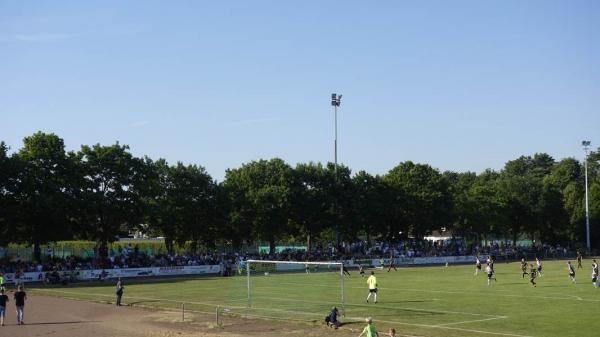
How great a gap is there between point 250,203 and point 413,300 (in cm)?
4379

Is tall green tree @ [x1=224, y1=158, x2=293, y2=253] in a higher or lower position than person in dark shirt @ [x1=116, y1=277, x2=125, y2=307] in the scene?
higher

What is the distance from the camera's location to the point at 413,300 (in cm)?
3916

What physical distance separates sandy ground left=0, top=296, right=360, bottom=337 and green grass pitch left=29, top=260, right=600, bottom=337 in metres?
1.78

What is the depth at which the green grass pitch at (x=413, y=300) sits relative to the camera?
28891mm

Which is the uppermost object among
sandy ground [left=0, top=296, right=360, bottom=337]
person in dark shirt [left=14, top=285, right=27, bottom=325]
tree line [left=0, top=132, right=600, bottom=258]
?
tree line [left=0, top=132, right=600, bottom=258]

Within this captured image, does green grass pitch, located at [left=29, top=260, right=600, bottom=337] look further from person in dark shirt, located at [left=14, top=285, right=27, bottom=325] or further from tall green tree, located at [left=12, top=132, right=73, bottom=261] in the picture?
tall green tree, located at [left=12, top=132, right=73, bottom=261]

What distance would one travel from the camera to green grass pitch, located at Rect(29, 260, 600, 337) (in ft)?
94.8

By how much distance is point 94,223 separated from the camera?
220ft

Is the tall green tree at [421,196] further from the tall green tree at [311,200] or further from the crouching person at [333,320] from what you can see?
the crouching person at [333,320]

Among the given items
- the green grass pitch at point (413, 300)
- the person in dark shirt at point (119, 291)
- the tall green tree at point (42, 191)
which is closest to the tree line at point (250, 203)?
the tall green tree at point (42, 191)

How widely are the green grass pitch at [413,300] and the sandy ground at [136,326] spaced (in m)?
1.78

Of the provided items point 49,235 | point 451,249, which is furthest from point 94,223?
point 451,249

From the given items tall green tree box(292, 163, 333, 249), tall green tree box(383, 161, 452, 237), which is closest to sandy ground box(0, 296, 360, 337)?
tall green tree box(292, 163, 333, 249)

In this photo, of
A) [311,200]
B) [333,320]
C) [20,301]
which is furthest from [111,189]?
[333,320]
